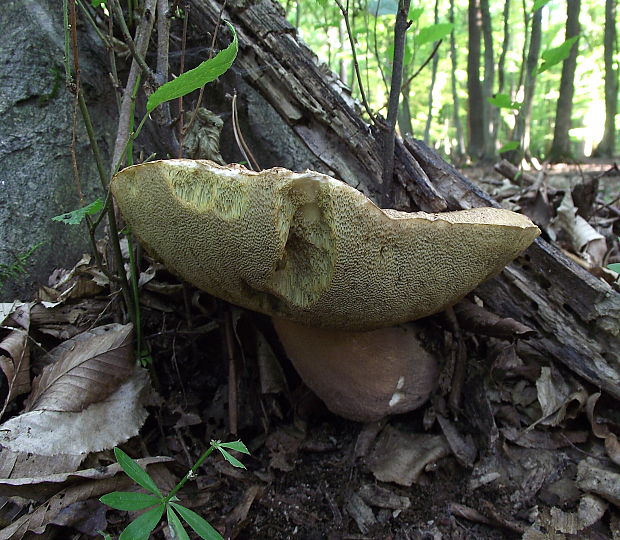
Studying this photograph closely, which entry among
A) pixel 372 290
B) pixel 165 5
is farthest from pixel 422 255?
pixel 165 5

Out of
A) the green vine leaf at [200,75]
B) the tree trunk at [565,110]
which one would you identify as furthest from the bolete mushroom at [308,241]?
the tree trunk at [565,110]

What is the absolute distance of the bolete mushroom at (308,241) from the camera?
1.04 m

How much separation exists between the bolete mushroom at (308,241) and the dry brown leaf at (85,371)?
1.20 feet

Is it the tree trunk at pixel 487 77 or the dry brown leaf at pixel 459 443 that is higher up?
the tree trunk at pixel 487 77

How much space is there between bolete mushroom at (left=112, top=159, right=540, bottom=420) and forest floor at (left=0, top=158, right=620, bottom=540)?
0.49m

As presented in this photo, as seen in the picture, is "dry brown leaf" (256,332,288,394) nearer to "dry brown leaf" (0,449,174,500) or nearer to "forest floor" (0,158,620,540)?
"forest floor" (0,158,620,540)

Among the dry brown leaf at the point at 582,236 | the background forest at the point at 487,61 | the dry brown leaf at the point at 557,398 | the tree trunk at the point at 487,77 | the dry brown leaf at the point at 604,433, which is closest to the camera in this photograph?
Result: the dry brown leaf at the point at 604,433

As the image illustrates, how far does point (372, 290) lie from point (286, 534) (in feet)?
2.83

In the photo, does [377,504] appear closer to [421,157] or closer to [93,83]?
[421,157]

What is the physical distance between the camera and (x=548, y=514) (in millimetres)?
1412

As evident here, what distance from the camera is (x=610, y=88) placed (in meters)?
10.6

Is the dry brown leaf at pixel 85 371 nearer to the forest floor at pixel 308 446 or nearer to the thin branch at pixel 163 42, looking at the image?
the forest floor at pixel 308 446

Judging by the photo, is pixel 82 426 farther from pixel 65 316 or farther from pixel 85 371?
pixel 65 316

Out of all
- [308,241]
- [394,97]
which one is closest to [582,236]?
[394,97]
